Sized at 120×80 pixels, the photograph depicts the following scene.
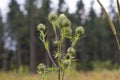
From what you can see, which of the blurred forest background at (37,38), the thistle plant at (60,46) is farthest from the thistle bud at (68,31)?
the blurred forest background at (37,38)

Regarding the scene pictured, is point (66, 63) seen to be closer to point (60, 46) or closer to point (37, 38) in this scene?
point (60, 46)

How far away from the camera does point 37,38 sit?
6388 cm

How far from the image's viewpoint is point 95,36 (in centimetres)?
7000

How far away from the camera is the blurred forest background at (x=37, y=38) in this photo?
57.9 m

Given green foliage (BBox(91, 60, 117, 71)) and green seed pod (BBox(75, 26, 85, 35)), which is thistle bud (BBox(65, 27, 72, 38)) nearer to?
green seed pod (BBox(75, 26, 85, 35))

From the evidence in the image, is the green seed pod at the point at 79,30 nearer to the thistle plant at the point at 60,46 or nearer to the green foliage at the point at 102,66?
the thistle plant at the point at 60,46

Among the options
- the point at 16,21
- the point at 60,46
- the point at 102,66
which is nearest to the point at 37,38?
the point at 16,21

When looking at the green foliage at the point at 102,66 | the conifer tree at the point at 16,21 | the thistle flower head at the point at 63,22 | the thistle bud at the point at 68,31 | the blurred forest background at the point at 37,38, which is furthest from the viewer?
the conifer tree at the point at 16,21

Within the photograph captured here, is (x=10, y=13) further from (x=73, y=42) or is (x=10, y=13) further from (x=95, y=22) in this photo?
(x=73, y=42)

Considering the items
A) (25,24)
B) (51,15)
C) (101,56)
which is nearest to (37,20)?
(25,24)

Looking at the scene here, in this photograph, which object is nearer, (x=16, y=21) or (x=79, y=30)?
(x=79, y=30)

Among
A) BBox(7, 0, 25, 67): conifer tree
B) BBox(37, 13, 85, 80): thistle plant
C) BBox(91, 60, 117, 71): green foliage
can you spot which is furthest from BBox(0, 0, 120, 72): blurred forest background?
BBox(37, 13, 85, 80): thistle plant

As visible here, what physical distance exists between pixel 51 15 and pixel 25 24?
58708 millimetres

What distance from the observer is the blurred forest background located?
5794 centimetres
